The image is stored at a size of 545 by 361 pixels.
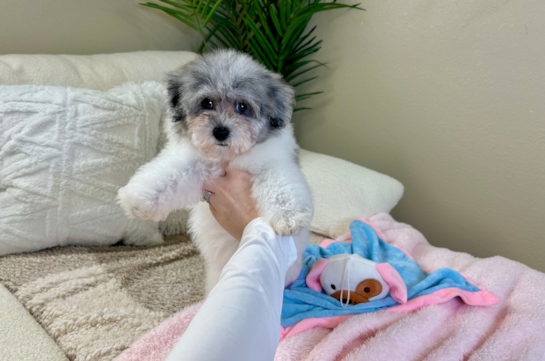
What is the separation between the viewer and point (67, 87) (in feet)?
5.97

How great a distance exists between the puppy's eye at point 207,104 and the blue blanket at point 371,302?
0.85 metres

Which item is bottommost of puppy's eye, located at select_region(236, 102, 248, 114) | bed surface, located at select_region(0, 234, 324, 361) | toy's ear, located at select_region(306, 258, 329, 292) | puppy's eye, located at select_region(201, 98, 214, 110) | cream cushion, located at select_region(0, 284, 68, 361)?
bed surface, located at select_region(0, 234, 324, 361)

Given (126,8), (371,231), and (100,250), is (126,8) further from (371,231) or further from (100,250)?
(371,231)

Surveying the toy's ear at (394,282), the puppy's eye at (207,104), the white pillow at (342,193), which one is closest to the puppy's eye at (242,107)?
the puppy's eye at (207,104)

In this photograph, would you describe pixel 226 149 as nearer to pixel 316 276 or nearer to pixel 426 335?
pixel 316 276

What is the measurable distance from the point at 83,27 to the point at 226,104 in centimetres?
168

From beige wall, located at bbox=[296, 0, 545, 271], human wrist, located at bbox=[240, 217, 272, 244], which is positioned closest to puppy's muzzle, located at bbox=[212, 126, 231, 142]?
human wrist, located at bbox=[240, 217, 272, 244]

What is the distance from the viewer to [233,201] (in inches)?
56.9

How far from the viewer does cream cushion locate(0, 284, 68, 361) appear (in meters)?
1.15

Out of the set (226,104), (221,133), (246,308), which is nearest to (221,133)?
(221,133)

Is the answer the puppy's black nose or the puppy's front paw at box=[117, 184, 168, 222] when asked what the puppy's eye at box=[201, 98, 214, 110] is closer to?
the puppy's black nose

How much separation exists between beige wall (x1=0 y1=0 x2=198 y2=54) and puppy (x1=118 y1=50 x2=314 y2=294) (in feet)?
4.33

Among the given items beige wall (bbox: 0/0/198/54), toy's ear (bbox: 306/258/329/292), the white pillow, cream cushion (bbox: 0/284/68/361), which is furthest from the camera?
the white pillow

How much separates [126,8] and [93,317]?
87.1 inches
